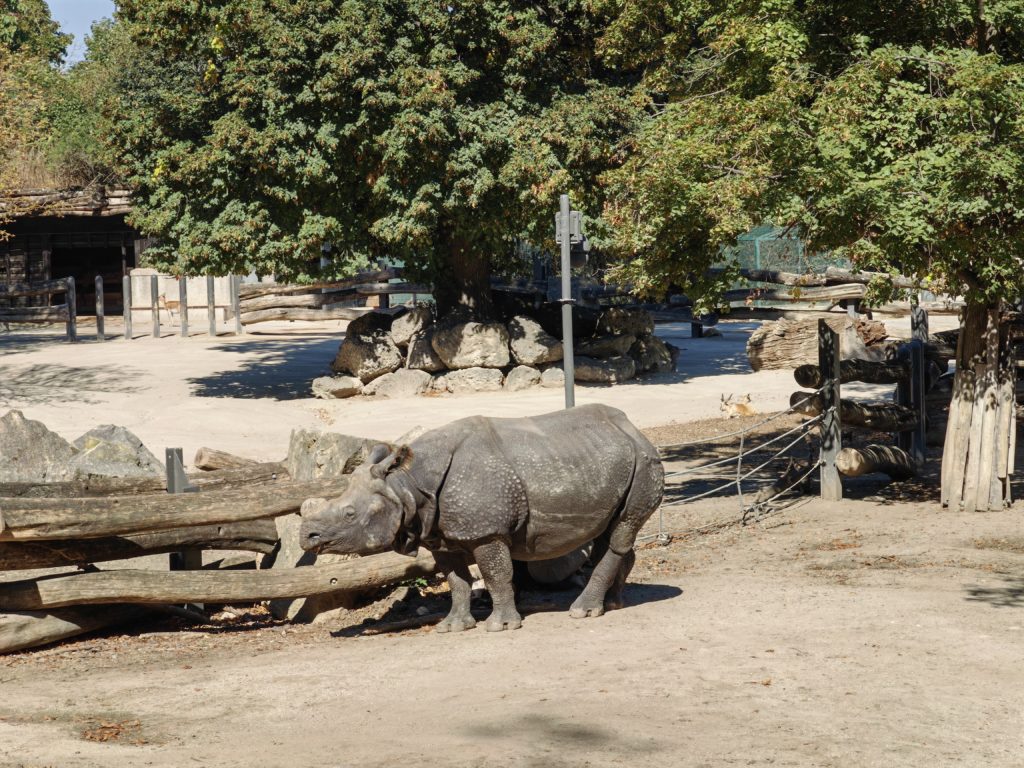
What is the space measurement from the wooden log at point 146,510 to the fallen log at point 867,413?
6.69 metres

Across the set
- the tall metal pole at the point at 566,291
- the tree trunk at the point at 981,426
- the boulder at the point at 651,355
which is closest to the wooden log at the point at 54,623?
the tall metal pole at the point at 566,291

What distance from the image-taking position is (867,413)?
15.3 meters

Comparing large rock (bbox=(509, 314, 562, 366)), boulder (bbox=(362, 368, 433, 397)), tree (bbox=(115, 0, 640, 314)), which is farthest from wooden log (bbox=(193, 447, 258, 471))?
large rock (bbox=(509, 314, 562, 366))

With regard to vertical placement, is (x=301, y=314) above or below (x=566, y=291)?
below

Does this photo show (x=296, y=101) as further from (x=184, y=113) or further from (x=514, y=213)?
(x=514, y=213)

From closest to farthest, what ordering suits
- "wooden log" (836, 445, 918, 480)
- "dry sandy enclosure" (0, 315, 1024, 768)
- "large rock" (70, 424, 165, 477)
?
"dry sandy enclosure" (0, 315, 1024, 768), "large rock" (70, 424, 165, 477), "wooden log" (836, 445, 918, 480)

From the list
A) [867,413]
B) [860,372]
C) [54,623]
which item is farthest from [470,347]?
[54,623]

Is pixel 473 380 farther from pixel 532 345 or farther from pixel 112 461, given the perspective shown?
pixel 112 461

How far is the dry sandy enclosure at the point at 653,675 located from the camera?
21.6ft

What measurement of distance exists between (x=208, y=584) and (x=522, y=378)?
16580 mm

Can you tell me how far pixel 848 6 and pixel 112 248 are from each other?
35599 mm

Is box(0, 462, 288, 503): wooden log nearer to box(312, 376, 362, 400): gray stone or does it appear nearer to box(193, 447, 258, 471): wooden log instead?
box(193, 447, 258, 471): wooden log

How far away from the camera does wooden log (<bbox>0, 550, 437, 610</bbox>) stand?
926 cm

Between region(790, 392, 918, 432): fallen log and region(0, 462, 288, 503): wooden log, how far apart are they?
6.38 meters
